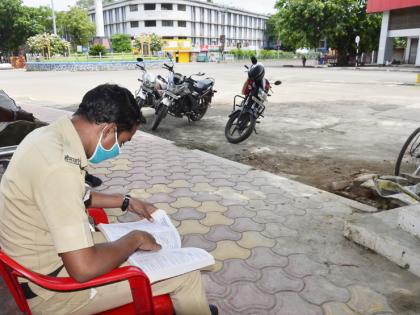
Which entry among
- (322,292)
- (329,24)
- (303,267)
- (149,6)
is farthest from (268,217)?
(149,6)

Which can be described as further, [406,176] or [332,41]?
[332,41]

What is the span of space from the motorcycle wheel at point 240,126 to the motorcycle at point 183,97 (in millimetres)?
1471

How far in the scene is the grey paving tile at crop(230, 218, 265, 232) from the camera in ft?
10.6

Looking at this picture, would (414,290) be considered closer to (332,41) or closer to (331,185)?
(331,185)

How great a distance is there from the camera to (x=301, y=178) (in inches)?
190

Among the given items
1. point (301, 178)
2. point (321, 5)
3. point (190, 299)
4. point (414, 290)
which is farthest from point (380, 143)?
point (321, 5)

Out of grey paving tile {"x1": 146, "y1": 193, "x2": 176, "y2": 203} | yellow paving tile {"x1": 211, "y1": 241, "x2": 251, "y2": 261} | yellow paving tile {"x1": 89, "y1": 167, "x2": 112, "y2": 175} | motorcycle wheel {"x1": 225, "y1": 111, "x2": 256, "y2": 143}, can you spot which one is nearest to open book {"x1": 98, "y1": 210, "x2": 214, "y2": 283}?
yellow paving tile {"x1": 211, "y1": 241, "x2": 251, "y2": 261}

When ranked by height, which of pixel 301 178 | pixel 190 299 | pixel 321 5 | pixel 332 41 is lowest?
pixel 301 178

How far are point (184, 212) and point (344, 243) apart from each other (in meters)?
1.51

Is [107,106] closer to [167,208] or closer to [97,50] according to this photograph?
[167,208]

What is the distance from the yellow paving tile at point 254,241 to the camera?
2.97 metres

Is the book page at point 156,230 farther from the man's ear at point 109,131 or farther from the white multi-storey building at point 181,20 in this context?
the white multi-storey building at point 181,20

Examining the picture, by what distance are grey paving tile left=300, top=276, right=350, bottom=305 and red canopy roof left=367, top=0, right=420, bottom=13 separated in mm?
34421

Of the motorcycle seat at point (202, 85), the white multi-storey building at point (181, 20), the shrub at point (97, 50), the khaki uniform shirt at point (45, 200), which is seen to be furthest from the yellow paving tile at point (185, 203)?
the white multi-storey building at point (181, 20)
